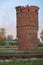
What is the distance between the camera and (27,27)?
29.1m

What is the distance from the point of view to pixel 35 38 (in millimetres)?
29500

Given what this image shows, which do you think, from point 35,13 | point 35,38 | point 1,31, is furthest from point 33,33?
point 1,31

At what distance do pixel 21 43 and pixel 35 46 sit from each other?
6.38ft

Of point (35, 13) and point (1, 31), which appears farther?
point (1, 31)

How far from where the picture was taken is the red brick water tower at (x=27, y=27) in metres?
29.1

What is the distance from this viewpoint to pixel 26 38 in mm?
29125

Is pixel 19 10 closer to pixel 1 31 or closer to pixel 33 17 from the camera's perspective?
pixel 33 17

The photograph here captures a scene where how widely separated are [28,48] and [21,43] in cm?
118

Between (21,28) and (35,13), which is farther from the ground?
(35,13)

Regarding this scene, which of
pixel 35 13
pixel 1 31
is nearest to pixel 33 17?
pixel 35 13

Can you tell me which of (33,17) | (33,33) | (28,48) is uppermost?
(33,17)

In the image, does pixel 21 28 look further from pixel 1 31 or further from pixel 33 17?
pixel 1 31

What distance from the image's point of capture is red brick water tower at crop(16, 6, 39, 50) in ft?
95.4

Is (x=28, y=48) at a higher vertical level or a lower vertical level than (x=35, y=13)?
lower
